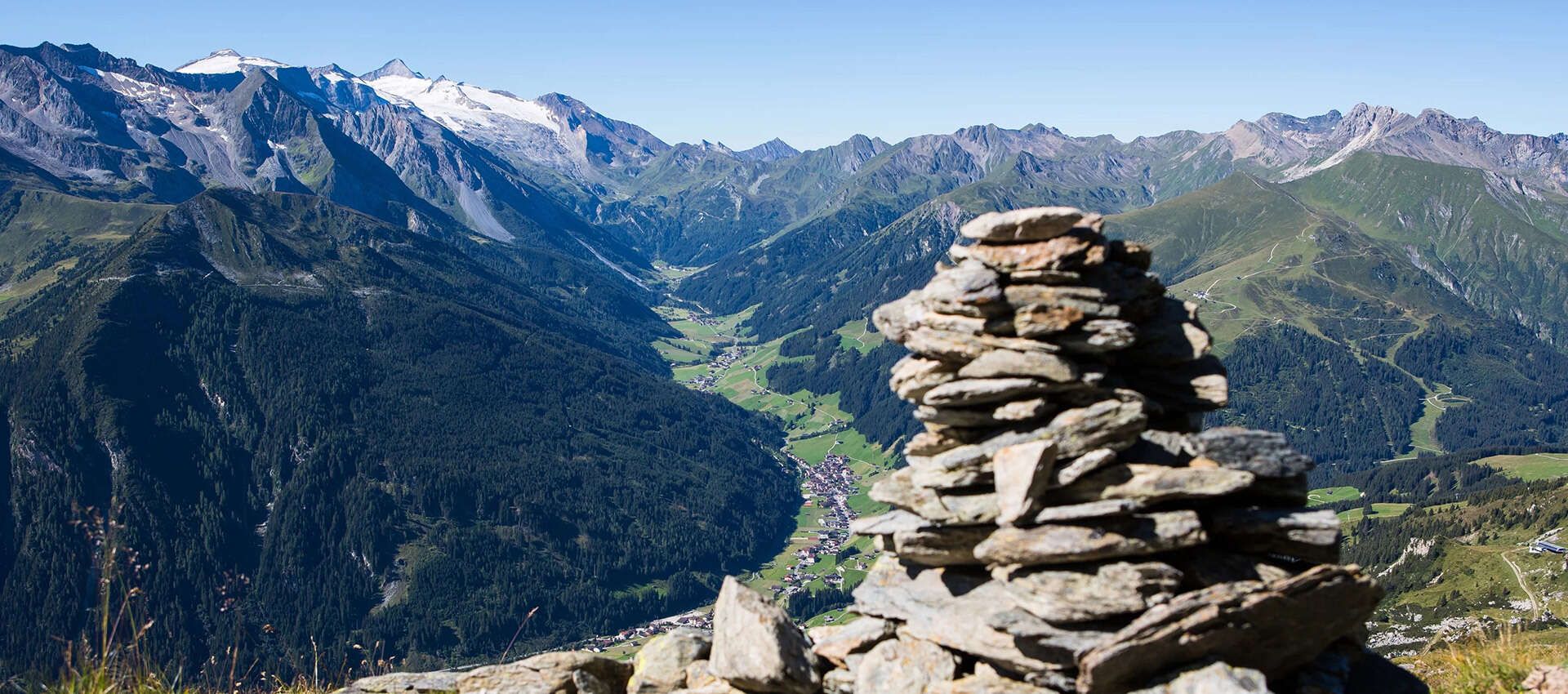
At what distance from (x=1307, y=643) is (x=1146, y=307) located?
7.20 m

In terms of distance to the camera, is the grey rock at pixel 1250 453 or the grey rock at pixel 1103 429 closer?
the grey rock at pixel 1103 429

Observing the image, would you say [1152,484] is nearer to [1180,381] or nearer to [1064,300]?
[1064,300]

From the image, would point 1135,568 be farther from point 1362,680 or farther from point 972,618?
point 1362,680

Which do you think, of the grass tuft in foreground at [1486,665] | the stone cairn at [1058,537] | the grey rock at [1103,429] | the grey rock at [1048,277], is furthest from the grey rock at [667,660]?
the grass tuft in foreground at [1486,665]

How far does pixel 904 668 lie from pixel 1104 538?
4603 millimetres

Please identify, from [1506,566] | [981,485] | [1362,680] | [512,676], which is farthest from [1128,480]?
[1506,566]

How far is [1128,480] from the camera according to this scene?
16.6 m

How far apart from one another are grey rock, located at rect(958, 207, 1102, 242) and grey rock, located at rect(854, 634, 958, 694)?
27.4 feet

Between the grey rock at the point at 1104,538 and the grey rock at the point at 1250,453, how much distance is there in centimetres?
181

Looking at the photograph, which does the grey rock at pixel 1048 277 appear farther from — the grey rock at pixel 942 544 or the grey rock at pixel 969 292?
the grey rock at pixel 942 544

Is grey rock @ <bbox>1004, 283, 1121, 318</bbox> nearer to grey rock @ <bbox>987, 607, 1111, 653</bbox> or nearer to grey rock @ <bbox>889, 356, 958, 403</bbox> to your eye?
grey rock @ <bbox>889, 356, 958, 403</bbox>

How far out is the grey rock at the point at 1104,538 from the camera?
51.6 feet

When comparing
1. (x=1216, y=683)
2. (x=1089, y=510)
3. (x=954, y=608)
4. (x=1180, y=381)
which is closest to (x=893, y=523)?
(x=954, y=608)

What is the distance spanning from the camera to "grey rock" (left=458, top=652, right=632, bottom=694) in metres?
18.9
